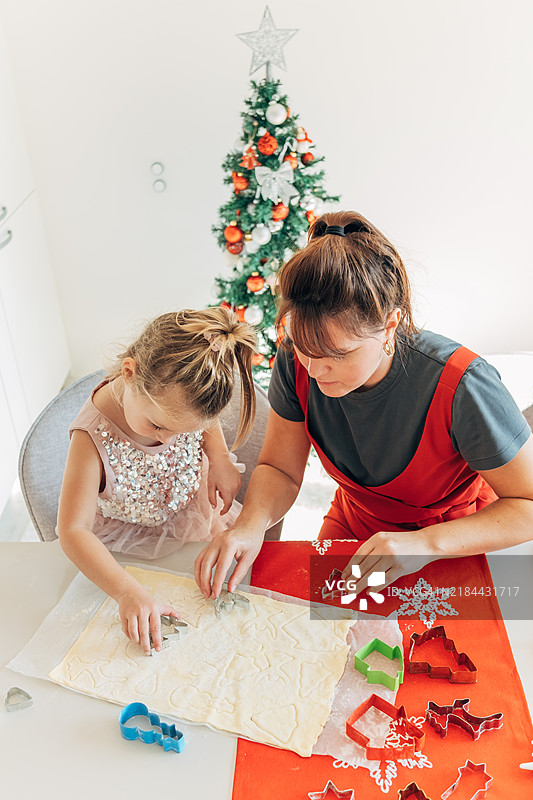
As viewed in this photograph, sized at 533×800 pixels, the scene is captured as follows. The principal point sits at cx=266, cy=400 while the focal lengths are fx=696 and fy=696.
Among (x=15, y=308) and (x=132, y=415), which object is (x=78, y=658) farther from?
(x=15, y=308)

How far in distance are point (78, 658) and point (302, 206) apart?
183 centimetres

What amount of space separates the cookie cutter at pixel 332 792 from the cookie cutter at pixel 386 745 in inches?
2.4

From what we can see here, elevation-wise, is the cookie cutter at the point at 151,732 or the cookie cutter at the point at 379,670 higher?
the cookie cutter at the point at 151,732

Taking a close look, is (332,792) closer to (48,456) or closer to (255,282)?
(48,456)

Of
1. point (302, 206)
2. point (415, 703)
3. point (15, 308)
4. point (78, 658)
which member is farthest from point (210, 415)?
point (15, 308)

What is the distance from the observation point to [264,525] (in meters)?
1.26

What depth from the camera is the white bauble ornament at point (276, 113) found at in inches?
89.7

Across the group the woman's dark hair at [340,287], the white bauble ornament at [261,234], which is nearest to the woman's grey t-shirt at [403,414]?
the woman's dark hair at [340,287]

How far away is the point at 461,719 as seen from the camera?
891mm

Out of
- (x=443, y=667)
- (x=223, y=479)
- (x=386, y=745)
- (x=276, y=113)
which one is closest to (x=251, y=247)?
(x=276, y=113)

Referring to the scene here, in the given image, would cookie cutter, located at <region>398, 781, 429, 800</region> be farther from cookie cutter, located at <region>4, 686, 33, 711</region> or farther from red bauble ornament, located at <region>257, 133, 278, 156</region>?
red bauble ornament, located at <region>257, 133, 278, 156</region>

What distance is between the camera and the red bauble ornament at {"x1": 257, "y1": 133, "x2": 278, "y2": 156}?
7.59 feet

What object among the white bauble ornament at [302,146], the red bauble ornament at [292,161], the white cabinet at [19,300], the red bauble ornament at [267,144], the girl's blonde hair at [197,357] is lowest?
the white cabinet at [19,300]

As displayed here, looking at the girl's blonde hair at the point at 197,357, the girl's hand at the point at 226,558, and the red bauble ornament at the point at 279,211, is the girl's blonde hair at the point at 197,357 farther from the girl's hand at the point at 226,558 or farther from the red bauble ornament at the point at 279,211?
the red bauble ornament at the point at 279,211
